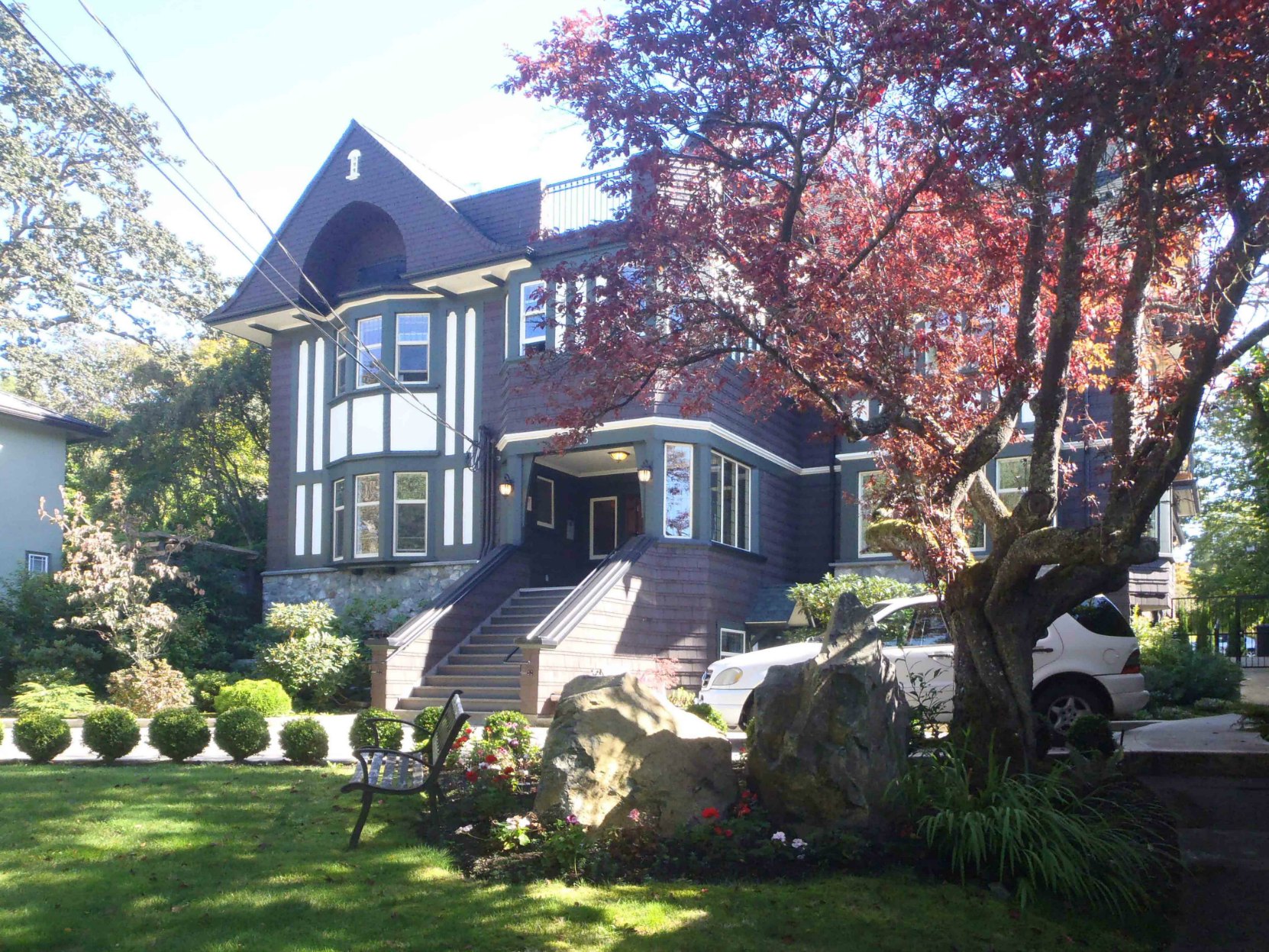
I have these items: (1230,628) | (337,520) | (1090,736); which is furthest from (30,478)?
(1230,628)

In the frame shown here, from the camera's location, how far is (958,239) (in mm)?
9258

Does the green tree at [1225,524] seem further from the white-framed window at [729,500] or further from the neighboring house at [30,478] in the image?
the neighboring house at [30,478]

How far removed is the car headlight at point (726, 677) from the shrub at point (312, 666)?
759cm

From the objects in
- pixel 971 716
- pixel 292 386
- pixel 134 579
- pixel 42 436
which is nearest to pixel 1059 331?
pixel 971 716

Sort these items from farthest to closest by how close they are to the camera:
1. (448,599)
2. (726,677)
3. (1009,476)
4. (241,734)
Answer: (1009,476) < (448,599) < (726,677) < (241,734)

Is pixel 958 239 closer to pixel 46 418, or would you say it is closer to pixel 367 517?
pixel 367 517

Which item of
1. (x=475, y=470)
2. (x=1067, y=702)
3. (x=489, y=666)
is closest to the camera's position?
(x=1067, y=702)

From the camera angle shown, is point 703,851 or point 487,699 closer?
point 703,851

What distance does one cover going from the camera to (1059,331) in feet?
24.2

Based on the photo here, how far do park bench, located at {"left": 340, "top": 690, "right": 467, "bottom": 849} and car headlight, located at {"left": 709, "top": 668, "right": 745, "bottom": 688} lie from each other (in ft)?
16.9

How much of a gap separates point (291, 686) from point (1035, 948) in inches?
573

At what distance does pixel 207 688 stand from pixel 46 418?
1052 cm

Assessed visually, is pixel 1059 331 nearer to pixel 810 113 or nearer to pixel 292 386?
pixel 810 113

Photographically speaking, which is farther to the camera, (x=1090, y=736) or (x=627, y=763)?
(x=1090, y=736)
